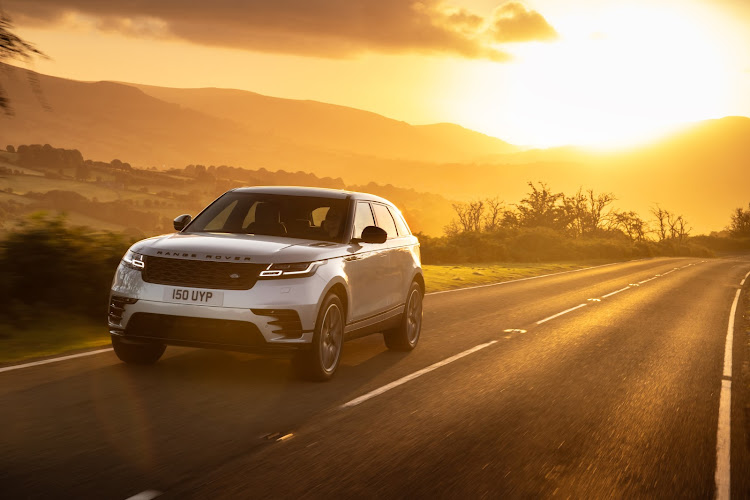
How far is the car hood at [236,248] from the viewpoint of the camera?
7.06 metres

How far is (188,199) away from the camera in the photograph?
57.1 metres

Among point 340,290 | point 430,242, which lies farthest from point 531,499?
point 430,242

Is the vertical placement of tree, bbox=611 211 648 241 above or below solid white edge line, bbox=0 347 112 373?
above

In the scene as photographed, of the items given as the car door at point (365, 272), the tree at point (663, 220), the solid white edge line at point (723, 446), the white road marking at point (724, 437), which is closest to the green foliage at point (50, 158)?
the car door at point (365, 272)

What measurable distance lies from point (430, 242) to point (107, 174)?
82.2 ft

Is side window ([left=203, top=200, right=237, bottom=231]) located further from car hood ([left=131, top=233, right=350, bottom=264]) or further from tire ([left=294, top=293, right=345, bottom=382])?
tire ([left=294, top=293, right=345, bottom=382])

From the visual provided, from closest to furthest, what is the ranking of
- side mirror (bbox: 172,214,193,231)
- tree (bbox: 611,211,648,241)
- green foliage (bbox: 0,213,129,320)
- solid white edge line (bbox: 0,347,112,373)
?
solid white edge line (bbox: 0,347,112,373), side mirror (bbox: 172,214,193,231), green foliage (bbox: 0,213,129,320), tree (bbox: 611,211,648,241)

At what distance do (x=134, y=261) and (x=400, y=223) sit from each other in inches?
165

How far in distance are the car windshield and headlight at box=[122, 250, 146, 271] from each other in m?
1.16

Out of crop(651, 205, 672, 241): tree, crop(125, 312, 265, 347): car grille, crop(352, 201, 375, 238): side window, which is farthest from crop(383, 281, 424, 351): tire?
crop(651, 205, 672, 241): tree

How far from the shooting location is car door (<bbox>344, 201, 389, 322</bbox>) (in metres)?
8.20

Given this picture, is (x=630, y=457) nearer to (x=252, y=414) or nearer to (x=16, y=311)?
(x=252, y=414)

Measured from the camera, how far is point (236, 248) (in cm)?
723

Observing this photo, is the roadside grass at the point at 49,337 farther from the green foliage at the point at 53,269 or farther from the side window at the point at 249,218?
the side window at the point at 249,218
